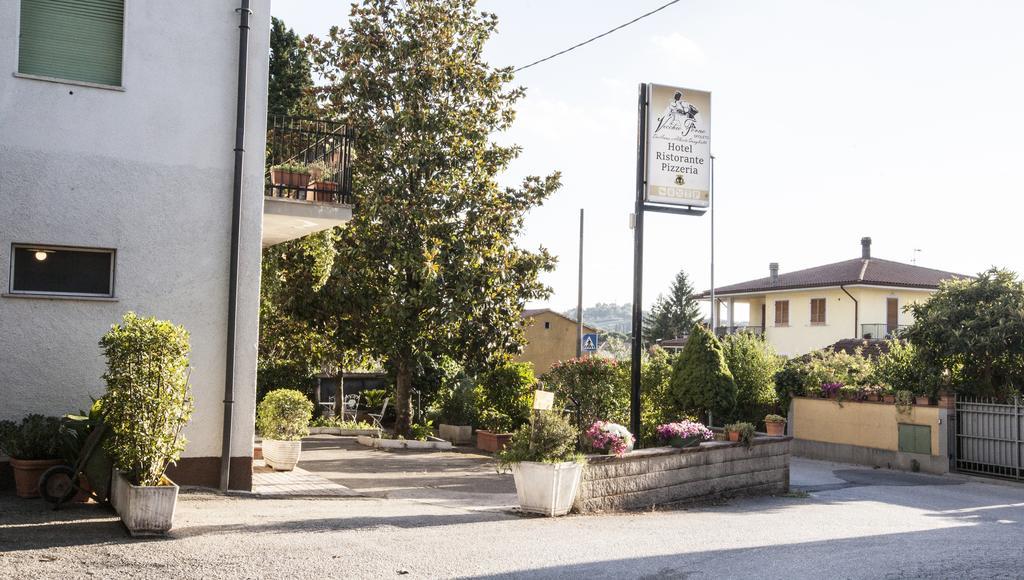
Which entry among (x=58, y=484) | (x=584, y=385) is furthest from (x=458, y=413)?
(x=58, y=484)

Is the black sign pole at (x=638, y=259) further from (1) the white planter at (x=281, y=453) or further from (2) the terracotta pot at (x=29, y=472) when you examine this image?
(2) the terracotta pot at (x=29, y=472)

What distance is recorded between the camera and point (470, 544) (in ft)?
26.1

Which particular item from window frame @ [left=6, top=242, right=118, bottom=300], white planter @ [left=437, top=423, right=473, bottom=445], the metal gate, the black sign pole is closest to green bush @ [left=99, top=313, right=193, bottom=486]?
window frame @ [left=6, top=242, right=118, bottom=300]

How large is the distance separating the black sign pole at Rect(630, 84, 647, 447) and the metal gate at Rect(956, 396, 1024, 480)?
896 centimetres

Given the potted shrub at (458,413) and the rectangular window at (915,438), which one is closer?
the rectangular window at (915,438)

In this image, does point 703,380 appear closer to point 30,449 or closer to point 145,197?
point 145,197

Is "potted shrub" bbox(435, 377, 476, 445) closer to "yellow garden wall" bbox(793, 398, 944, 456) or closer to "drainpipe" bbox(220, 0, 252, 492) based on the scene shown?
"yellow garden wall" bbox(793, 398, 944, 456)

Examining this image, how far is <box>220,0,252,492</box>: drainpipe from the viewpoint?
10.2 m

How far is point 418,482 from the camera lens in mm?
13336

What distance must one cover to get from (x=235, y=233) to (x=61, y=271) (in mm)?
1921

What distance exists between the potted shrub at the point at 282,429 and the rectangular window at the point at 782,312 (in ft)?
126

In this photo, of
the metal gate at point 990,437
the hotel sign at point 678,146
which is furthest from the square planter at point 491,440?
the metal gate at point 990,437

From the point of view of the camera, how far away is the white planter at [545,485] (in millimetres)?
9930

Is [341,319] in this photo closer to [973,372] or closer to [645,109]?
[645,109]
